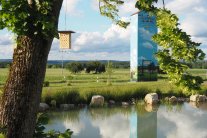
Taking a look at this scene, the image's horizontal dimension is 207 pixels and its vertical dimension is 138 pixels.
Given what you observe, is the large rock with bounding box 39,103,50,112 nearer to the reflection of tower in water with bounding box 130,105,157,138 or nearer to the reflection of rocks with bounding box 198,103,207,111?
the reflection of tower in water with bounding box 130,105,157,138

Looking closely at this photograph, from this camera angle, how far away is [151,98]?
19.4 metres

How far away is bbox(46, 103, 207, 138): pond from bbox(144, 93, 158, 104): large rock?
2.22 feet

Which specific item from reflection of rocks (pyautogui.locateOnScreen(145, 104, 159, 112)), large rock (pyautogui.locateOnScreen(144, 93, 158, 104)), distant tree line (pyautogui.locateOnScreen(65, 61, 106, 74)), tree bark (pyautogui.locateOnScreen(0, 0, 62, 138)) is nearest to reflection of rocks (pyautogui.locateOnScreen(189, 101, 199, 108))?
large rock (pyautogui.locateOnScreen(144, 93, 158, 104))

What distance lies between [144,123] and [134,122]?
13.5 inches

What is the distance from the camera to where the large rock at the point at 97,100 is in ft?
59.0

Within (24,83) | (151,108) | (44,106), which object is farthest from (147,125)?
(24,83)

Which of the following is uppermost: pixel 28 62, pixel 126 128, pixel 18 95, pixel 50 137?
pixel 28 62

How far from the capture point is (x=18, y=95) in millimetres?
3457

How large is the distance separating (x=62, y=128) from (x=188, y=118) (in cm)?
513

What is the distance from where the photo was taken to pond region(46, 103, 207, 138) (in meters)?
13.1

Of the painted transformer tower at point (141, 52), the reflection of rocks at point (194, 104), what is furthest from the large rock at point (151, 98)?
the painted transformer tower at point (141, 52)

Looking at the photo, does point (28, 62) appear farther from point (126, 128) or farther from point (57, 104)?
point (57, 104)

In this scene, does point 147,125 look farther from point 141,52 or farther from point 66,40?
point 141,52

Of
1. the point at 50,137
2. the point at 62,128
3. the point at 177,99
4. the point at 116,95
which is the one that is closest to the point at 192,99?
the point at 177,99
